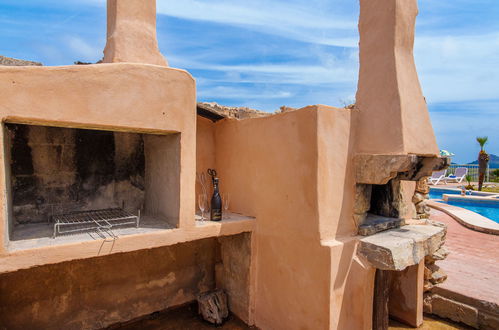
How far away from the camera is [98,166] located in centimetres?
394

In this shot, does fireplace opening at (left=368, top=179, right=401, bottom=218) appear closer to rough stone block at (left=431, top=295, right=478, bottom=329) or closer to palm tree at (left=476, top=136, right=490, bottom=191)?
rough stone block at (left=431, top=295, right=478, bottom=329)

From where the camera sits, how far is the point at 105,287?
4.05 meters

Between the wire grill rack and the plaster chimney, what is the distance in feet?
7.05

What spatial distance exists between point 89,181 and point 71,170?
0.26 meters

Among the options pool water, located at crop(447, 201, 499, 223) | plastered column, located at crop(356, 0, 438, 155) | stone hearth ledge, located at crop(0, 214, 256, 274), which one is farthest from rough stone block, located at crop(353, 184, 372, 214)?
pool water, located at crop(447, 201, 499, 223)

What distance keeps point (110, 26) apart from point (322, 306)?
4.81 m

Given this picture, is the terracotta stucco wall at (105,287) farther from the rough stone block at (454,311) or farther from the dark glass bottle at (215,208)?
the rough stone block at (454,311)

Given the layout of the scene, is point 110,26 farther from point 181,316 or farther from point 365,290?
point 365,290

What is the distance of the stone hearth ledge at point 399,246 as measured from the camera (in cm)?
Result: 302

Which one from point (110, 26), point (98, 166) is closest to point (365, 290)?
point (98, 166)

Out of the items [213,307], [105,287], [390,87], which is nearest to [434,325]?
[213,307]

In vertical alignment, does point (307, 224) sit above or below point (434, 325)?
above

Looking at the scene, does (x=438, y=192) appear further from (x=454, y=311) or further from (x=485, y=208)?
(x=454, y=311)

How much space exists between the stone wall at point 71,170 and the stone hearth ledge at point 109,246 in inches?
46.9
